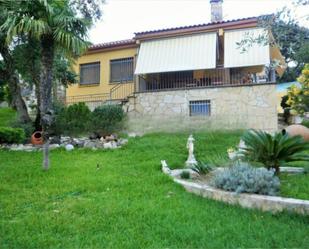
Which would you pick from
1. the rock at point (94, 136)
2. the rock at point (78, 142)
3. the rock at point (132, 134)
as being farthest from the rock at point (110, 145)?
the rock at point (132, 134)

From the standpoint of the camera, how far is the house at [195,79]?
50.7ft

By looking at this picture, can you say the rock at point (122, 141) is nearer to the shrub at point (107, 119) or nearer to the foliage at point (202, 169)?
the shrub at point (107, 119)

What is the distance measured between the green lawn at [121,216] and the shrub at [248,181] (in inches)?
18.0

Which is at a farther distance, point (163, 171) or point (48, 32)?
point (48, 32)

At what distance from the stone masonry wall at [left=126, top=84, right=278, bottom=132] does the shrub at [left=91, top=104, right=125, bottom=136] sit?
0.75 m

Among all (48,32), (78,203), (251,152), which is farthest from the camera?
(48,32)

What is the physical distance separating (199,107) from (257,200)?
10907 millimetres

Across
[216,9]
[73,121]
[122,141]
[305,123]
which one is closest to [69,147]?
[122,141]

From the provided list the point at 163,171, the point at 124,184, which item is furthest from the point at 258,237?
the point at 163,171

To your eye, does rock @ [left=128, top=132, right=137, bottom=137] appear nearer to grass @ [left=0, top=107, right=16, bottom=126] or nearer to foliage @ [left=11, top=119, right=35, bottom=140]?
foliage @ [left=11, top=119, right=35, bottom=140]

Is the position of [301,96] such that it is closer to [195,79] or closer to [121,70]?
[195,79]

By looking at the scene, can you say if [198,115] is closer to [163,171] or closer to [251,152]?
[163,171]

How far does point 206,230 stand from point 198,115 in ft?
38.2

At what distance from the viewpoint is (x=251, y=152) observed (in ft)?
24.1
